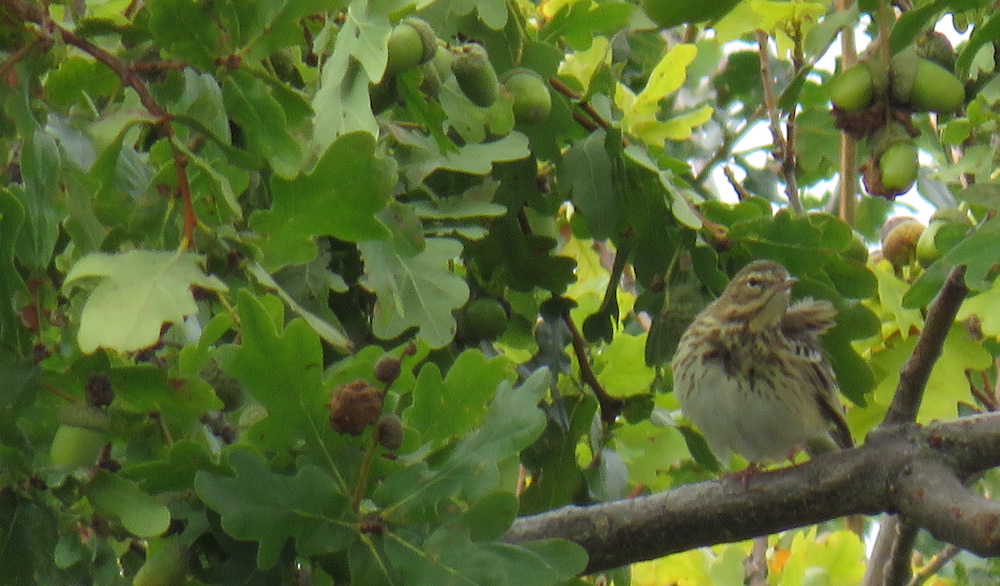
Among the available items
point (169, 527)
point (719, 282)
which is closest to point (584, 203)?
point (719, 282)

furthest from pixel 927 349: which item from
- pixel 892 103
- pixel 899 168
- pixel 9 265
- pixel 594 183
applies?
pixel 9 265

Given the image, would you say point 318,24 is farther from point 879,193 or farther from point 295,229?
point 879,193

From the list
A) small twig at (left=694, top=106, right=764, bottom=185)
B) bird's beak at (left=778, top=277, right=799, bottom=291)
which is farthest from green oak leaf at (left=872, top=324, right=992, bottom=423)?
small twig at (left=694, top=106, right=764, bottom=185)

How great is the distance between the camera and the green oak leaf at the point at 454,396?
1.52 metres

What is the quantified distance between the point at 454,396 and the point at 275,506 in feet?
0.80

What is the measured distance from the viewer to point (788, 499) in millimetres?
2078

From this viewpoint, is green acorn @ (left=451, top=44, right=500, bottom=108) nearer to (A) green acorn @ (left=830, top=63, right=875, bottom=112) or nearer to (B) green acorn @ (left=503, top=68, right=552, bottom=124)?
(B) green acorn @ (left=503, top=68, right=552, bottom=124)

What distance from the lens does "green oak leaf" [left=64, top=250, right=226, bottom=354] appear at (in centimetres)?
132

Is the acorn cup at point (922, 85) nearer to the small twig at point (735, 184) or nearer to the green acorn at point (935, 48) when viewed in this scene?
the green acorn at point (935, 48)

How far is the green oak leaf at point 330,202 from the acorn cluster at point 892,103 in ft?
2.98

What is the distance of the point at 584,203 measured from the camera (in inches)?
89.0

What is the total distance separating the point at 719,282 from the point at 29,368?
4.03 ft

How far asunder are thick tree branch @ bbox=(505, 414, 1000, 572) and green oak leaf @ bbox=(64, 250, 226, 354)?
85 centimetres

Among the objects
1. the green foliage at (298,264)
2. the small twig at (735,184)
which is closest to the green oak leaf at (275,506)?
the green foliage at (298,264)
